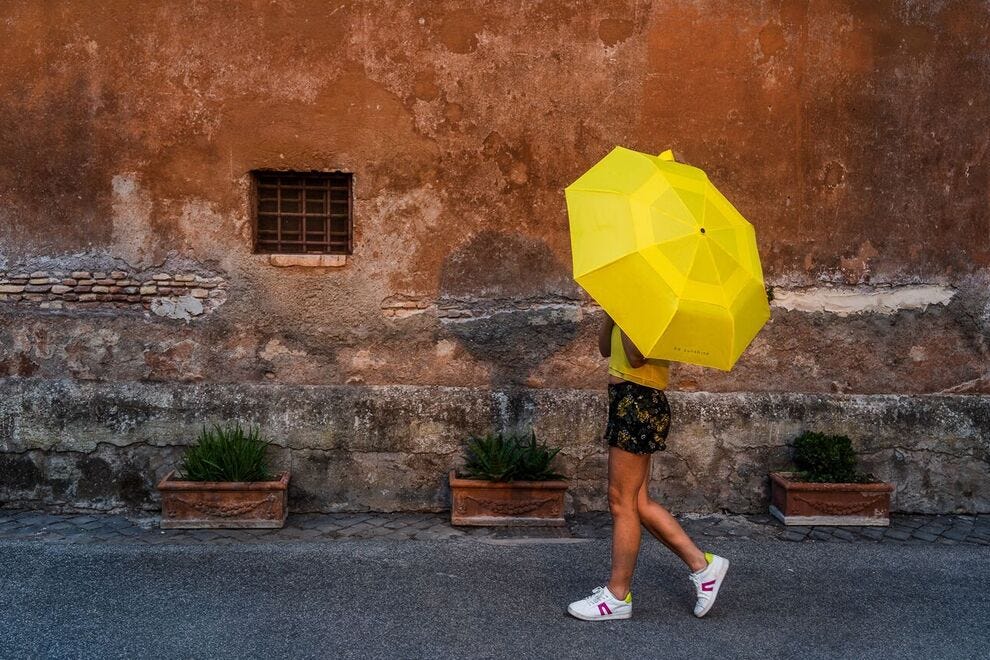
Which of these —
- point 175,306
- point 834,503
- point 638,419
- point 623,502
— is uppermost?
point 175,306

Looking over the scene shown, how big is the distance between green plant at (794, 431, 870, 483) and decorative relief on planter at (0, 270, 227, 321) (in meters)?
3.82

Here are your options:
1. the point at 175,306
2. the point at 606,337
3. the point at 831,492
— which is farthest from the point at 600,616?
the point at 175,306

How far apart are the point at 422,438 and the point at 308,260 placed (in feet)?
4.38

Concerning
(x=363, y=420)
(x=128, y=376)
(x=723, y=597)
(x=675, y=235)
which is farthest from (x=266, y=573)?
(x=675, y=235)

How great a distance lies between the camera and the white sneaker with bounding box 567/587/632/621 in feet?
13.1

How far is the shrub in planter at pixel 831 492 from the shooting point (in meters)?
5.53

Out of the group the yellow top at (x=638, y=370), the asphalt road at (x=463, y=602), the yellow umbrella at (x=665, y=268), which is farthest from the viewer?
the yellow top at (x=638, y=370)

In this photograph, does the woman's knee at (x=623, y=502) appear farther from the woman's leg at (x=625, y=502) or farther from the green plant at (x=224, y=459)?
the green plant at (x=224, y=459)

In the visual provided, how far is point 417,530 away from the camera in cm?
533

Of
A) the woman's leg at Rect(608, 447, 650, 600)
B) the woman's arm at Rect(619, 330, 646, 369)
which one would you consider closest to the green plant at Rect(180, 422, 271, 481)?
the woman's leg at Rect(608, 447, 650, 600)

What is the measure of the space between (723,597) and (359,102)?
3.56 metres

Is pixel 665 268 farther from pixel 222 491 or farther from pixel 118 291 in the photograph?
pixel 118 291

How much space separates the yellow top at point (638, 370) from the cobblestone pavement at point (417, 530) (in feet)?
5.35

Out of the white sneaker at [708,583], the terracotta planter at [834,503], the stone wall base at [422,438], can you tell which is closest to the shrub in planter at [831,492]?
the terracotta planter at [834,503]
